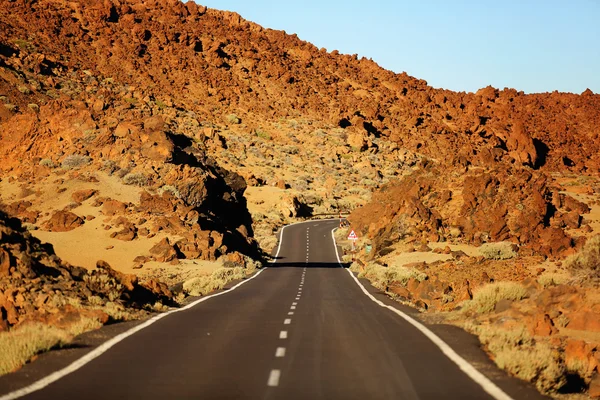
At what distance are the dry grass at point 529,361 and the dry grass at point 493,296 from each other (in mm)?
4760

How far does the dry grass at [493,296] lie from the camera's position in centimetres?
1708

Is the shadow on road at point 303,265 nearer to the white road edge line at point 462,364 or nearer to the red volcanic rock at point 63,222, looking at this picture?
the red volcanic rock at point 63,222

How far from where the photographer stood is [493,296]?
57.4ft

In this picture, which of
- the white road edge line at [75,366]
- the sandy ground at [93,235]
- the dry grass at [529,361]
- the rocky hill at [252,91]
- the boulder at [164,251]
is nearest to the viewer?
the white road edge line at [75,366]

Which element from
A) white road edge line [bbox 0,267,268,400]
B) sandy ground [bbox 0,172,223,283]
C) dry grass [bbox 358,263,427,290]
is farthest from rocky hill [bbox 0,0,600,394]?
white road edge line [bbox 0,267,268,400]

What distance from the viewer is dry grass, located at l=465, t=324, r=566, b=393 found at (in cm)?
931

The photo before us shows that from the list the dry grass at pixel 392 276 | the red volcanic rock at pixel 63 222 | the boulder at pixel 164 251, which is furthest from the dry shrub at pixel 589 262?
the red volcanic rock at pixel 63 222

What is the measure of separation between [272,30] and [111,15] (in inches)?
1881

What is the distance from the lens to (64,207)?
45.9 m

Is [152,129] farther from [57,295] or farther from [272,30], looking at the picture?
[272,30]

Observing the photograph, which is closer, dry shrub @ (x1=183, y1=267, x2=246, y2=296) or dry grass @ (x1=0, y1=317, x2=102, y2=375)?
dry grass @ (x1=0, y1=317, x2=102, y2=375)

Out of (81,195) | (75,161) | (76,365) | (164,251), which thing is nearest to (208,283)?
(164,251)

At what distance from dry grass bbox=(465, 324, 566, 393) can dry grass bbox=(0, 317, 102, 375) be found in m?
6.98

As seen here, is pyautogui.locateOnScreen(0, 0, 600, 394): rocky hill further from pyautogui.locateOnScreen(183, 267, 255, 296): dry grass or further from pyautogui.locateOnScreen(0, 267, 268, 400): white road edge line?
pyautogui.locateOnScreen(183, 267, 255, 296): dry grass
